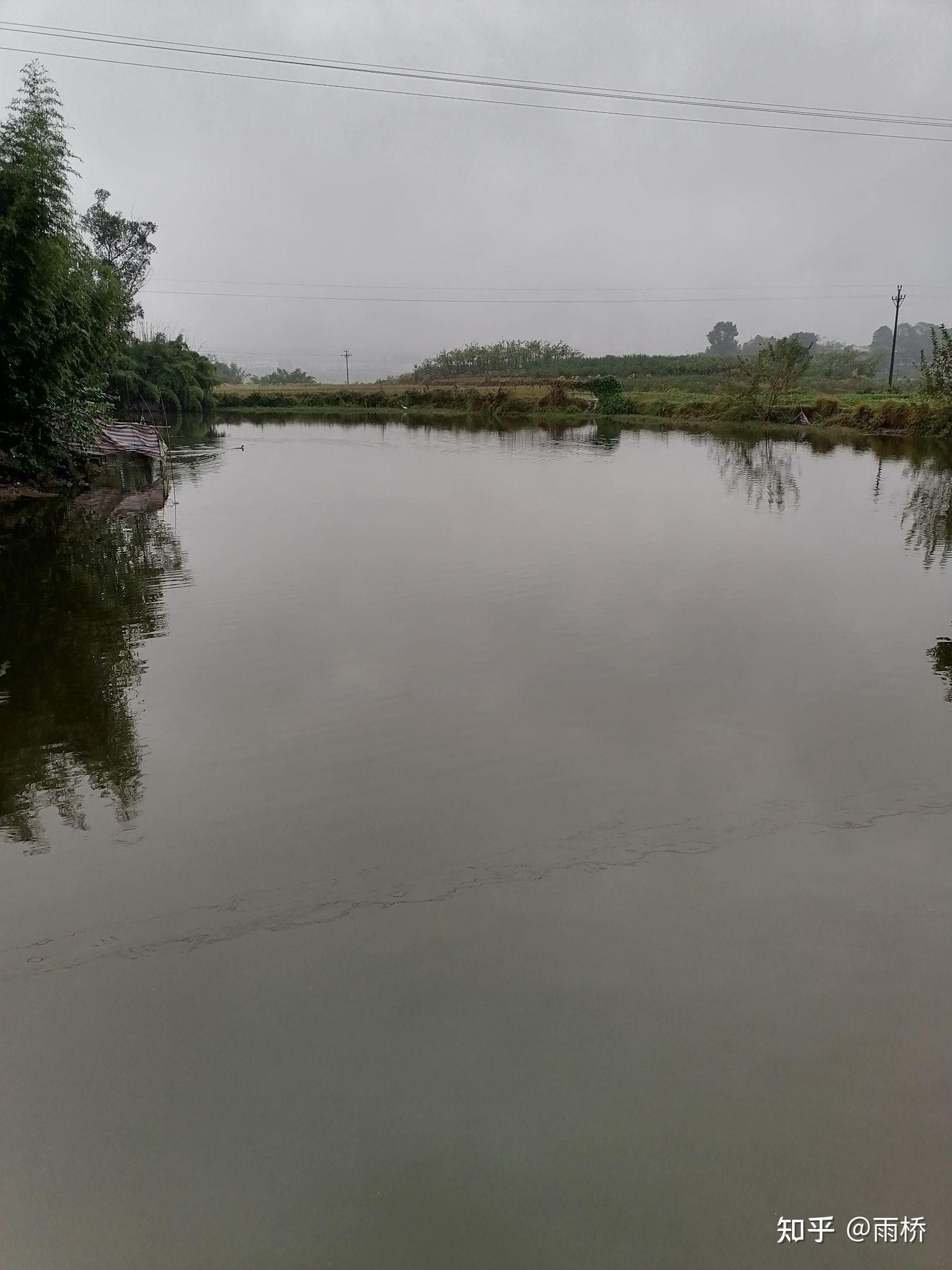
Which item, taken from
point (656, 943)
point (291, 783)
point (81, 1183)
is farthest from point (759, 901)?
point (81, 1183)

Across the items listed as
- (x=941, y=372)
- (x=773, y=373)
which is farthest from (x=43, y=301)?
(x=773, y=373)

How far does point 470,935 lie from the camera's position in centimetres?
318

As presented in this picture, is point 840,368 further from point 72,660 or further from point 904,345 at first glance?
point 904,345

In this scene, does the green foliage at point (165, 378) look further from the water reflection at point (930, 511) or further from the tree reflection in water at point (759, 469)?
the water reflection at point (930, 511)

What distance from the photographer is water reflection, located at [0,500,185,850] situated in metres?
4.18

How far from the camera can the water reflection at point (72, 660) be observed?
4.18 metres

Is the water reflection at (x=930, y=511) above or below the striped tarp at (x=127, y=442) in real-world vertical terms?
below

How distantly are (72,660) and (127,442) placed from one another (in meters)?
11.7

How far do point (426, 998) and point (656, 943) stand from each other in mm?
914

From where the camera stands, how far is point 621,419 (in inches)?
1485

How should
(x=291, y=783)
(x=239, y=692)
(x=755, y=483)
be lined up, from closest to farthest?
(x=291, y=783) < (x=239, y=692) < (x=755, y=483)

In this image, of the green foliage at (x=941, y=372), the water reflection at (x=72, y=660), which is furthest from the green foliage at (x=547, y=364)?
the water reflection at (x=72, y=660)

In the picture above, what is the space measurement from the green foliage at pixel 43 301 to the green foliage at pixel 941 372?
926 inches

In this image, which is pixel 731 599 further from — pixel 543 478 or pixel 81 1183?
pixel 543 478
